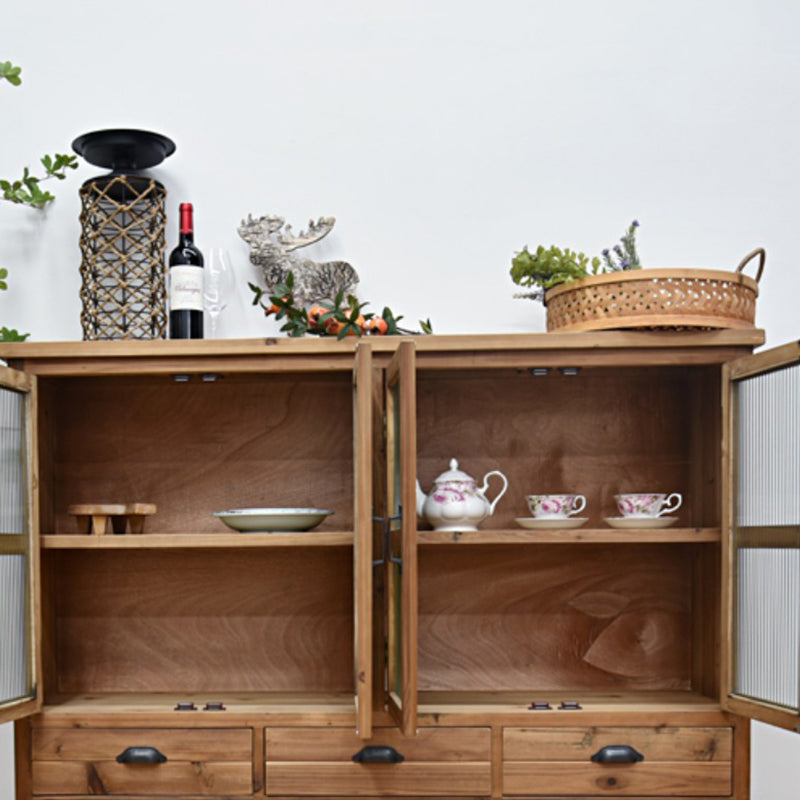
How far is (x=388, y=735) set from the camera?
1756 millimetres

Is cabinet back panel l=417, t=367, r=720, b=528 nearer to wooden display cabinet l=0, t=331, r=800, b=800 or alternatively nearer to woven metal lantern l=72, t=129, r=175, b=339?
wooden display cabinet l=0, t=331, r=800, b=800

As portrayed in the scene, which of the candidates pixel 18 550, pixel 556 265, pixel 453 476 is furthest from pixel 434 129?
pixel 18 550

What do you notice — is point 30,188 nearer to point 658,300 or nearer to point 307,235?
point 307,235

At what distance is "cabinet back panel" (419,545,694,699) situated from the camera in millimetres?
2016

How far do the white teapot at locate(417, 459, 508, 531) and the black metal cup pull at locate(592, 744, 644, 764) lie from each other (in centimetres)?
49

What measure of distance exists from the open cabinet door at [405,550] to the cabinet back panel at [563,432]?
38 cm

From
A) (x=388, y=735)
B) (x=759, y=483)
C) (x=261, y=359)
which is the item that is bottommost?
(x=388, y=735)

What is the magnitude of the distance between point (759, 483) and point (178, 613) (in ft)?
4.17

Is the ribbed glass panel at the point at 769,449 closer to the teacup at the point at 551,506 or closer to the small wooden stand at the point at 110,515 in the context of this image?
the teacup at the point at 551,506

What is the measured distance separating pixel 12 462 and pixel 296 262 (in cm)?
74

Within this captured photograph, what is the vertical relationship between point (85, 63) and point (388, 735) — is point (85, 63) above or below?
above

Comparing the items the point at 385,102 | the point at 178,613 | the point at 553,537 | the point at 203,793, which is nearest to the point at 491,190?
the point at 385,102

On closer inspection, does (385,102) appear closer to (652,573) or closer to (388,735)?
(652,573)

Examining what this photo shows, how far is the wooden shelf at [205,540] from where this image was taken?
1774 mm
